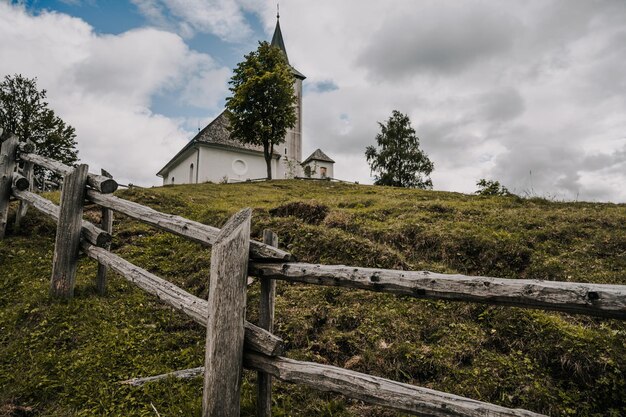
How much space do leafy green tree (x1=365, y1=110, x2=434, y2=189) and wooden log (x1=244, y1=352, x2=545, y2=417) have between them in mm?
34744

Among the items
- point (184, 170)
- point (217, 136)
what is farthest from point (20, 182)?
point (184, 170)

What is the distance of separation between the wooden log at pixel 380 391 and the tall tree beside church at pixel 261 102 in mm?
26812

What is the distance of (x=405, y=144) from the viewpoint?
3688 cm

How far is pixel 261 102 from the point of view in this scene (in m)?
29.2

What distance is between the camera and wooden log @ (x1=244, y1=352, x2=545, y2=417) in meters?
2.10

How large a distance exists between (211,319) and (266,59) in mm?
30301

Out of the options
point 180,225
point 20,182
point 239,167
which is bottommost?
point 180,225

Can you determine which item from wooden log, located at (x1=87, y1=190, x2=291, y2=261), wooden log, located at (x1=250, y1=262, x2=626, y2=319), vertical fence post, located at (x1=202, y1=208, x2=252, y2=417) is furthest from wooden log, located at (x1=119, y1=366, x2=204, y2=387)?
wooden log, located at (x1=250, y1=262, x2=626, y2=319)

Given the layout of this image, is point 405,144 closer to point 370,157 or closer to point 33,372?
point 370,157

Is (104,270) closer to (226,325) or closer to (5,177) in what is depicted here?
(226,325)

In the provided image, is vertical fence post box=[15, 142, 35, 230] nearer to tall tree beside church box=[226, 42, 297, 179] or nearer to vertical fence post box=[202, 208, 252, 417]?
vertical fence post box=[202, 208, 252, 417]

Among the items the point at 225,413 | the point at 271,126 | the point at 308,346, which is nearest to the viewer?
the point at 225,413

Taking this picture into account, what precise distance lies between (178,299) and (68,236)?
246 cm

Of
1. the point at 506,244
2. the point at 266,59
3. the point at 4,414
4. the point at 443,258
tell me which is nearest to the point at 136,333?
the point at 4,414
